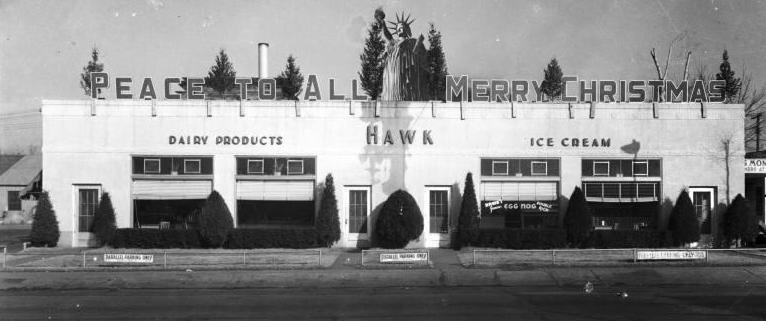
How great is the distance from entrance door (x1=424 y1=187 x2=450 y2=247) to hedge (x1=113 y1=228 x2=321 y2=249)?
178 inches

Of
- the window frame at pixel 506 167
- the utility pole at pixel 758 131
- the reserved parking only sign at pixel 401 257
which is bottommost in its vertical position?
the reserved parking only sign at pixel 401 257

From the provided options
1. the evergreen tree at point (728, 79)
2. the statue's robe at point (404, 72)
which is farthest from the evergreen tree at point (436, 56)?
the statue's robe at point (404, 72)

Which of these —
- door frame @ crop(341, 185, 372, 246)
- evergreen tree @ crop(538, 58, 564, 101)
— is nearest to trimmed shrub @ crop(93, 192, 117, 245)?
door frame @ crop(341, 185, 372, 246)

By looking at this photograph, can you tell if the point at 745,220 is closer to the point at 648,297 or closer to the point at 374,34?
the point at 648,297

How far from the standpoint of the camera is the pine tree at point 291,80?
60.7 metres

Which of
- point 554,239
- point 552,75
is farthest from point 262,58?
point 552,75

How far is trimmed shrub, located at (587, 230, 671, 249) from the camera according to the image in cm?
2378

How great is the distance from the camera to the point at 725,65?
58.0 metres

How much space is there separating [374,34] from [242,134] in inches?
1399

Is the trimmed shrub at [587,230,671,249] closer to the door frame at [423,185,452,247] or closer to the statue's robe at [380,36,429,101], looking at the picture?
the door frame at [423,185,452,247]

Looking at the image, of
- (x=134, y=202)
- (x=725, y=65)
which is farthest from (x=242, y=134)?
(x=725, y=65)

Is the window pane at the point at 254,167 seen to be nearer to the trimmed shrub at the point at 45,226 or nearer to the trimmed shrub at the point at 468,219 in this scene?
the trimmed shrub at the point at 45,226

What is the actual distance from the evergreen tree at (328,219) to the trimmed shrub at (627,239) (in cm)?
984

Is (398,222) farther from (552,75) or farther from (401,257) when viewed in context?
(552,75)
